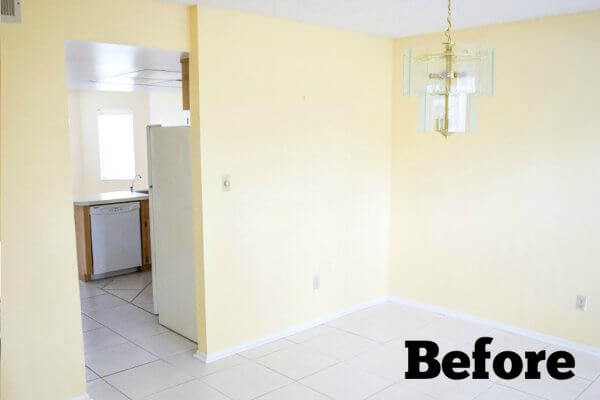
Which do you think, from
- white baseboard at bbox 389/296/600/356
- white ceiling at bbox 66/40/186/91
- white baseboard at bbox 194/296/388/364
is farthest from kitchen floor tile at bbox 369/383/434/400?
white ceiling at bbox 66/40/186/91

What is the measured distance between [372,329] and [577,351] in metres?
1.59

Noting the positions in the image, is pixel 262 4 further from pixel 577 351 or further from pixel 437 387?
pixel 577 351

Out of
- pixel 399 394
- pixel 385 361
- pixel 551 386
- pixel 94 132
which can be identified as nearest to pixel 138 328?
pixel 385 361

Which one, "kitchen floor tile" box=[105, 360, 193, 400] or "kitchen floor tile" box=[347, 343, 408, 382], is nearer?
"kitchen floor tile" box=[105, 360, 193, 400]

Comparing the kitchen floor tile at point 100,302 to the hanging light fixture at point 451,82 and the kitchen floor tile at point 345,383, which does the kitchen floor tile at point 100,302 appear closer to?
the kitchen floor tile at point 345,383

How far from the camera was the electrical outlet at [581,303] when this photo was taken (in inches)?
160

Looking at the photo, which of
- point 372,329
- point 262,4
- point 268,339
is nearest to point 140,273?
point 268,339

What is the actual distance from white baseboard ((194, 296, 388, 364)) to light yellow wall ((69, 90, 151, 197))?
4.95 metres

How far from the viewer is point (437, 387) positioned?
11.6ft

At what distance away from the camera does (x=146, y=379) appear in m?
3.62

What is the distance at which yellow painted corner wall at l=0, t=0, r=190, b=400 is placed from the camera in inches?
115

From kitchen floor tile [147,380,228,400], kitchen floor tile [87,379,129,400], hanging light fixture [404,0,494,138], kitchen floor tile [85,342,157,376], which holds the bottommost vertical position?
kitchen floor tile [147,380,228,400]

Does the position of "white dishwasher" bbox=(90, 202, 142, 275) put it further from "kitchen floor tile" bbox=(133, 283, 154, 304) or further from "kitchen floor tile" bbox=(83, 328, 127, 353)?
"kitchen floor tile" bbox=(83, 328, 127, 353)

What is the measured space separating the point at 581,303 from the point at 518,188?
3.29ft
